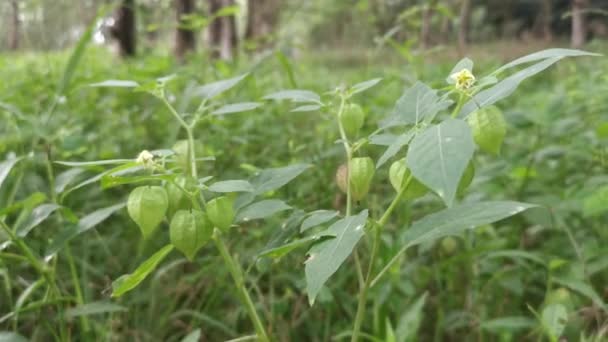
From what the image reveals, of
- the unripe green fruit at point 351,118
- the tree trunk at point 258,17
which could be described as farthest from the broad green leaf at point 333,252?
the tree trunk at point 258,17

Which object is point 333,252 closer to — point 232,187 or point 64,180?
point 232,187

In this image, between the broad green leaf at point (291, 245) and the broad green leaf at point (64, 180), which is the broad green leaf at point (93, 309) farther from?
the broad green leaf at point (291, 245)

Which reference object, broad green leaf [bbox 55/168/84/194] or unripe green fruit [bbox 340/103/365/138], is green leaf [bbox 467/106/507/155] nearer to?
unripe green fruit [bbox 340/103/365/138]

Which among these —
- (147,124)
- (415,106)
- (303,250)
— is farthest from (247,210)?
(147,124)

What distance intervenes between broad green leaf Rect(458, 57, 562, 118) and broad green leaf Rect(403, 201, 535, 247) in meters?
0.13

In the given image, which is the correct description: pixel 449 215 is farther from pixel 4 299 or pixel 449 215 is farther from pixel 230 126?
pixel 230 126

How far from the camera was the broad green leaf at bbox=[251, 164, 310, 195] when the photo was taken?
831mm

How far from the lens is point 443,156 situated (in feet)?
1.80

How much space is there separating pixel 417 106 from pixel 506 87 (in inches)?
4.6

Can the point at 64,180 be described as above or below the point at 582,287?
above

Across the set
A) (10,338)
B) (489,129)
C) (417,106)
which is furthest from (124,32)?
(489,129)

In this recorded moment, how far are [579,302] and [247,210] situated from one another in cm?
83

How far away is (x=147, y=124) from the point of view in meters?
2.15

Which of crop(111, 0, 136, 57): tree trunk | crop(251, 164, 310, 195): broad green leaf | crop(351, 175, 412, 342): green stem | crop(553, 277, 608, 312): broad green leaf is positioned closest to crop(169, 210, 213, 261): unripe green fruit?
crop(251, 164, 310, 195): broad green leaf
